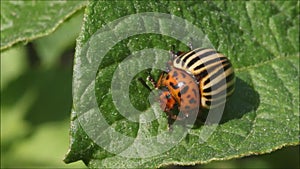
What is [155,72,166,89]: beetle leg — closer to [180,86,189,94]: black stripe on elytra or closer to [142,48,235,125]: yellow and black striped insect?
[142,48,235,125]: yellow and black striped insect

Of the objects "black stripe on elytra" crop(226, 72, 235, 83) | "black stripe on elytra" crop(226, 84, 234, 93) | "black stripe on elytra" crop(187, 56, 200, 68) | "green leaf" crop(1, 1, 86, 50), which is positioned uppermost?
"green leaf" crop(1, 1, 86, 50)

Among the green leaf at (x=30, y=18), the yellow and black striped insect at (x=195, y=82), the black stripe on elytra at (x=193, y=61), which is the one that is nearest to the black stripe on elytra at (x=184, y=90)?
the yellow and black striped insect at (x=195, y=82)

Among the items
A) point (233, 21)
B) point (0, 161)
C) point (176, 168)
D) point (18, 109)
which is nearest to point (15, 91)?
point (18, 109)

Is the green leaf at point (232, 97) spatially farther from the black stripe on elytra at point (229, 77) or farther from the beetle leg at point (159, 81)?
the black stripe on elytra at point (229, 77)

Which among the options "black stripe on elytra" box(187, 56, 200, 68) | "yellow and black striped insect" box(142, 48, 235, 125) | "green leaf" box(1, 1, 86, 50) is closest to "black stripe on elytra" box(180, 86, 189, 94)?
"yellow and black striped insect" box(142, 48, 235, 125)

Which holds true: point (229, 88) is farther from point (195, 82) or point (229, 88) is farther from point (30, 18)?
point (30, 18)
